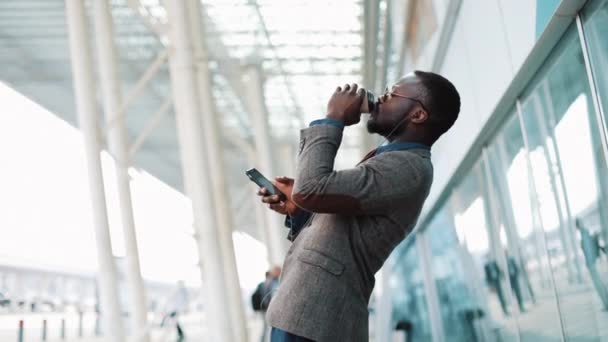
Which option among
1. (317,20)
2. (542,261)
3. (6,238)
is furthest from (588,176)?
(317,20)

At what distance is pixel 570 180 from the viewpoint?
5035 mm

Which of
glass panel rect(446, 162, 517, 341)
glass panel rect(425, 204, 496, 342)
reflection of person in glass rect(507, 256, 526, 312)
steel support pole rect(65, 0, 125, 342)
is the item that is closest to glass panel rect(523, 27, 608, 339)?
reflection of person in glass rect(507, 256, 526, 312)

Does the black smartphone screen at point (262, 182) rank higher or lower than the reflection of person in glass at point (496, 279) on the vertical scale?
higher

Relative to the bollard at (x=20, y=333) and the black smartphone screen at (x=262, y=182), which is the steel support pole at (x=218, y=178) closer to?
the bollard at (x=20, y=333)

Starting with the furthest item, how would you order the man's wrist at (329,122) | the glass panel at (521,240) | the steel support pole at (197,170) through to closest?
the steel support pole at (197,170) → the glass panel at (521,240) → the man's wrist at (329,122)

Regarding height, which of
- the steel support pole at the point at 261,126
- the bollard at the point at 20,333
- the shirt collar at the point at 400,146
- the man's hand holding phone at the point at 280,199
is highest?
the steel support pole at the point at 261,126

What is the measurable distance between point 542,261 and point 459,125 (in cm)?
382

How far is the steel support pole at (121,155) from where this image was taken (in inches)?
513

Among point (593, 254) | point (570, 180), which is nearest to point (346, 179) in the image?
point (593, 254)

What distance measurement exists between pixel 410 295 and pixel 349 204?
22013 millimetres

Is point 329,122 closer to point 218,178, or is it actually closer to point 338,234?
point 338,234

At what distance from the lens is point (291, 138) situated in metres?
38.3

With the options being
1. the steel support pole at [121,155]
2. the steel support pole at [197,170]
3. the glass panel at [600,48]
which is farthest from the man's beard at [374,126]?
the steel support pole at [121,155]

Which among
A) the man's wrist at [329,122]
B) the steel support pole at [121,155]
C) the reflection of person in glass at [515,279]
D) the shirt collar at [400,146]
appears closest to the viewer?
the man's wrist at [329,122]
